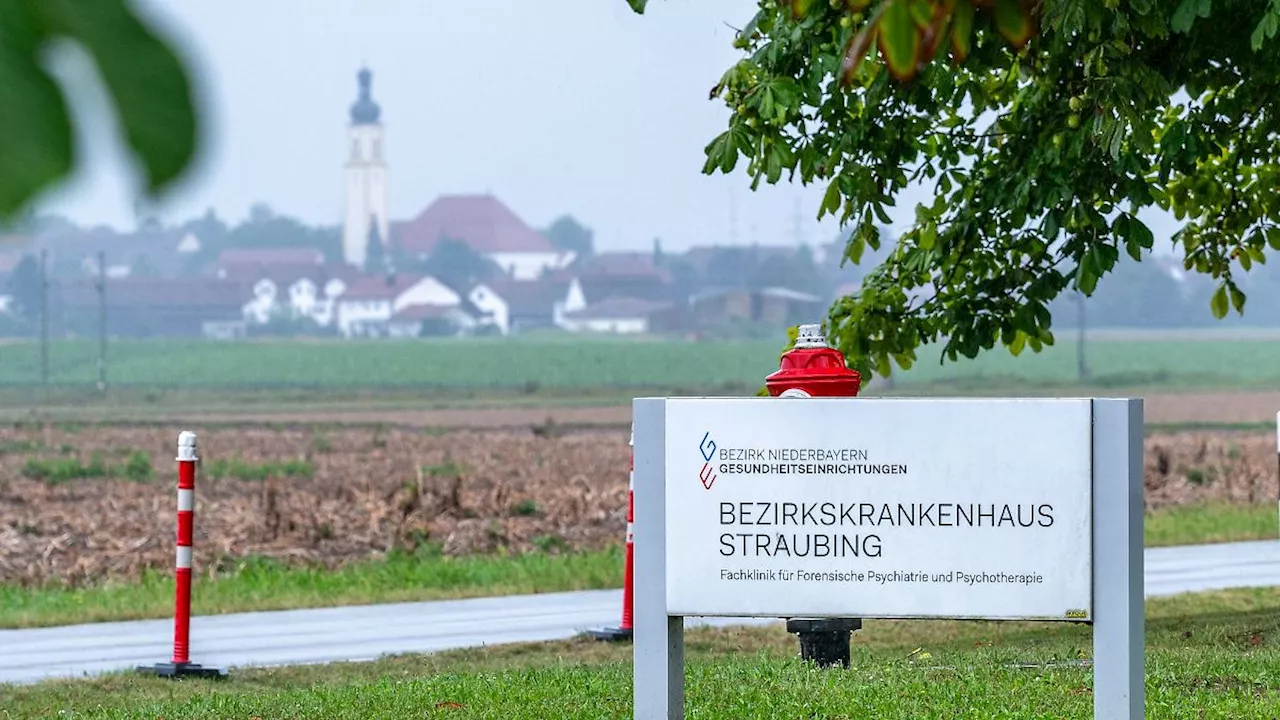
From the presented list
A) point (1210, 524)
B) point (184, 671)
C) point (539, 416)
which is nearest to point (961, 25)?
point (184, 671)

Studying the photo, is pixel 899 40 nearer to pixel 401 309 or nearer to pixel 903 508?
pixel 903 508

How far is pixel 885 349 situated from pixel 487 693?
385 cm

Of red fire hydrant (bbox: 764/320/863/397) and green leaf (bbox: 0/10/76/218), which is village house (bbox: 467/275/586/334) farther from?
green leaf (bbox: 0/10/76/218)

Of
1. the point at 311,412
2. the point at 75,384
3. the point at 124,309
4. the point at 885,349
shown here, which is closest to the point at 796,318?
the point at 75,384

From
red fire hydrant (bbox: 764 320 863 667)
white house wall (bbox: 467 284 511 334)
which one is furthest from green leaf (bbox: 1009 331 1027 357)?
white house wall (bbox: 467 284 511 334)

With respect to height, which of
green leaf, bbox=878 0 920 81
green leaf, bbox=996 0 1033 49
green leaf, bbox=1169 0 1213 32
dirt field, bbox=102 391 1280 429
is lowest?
dirt field, bbox=102 391 1280 429

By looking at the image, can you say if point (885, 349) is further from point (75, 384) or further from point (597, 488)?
point (75, 384)

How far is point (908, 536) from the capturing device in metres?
5.77

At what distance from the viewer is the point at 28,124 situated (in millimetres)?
755

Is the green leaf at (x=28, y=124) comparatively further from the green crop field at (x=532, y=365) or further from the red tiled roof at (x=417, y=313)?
the red tiled roof at (x=417, y=313)

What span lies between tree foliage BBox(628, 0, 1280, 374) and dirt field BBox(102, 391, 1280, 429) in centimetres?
3908

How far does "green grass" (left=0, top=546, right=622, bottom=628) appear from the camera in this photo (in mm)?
13227

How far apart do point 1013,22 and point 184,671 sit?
29.4 feet

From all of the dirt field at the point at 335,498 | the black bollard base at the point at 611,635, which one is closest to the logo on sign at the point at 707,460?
the black bollard base at the point at 611,635
